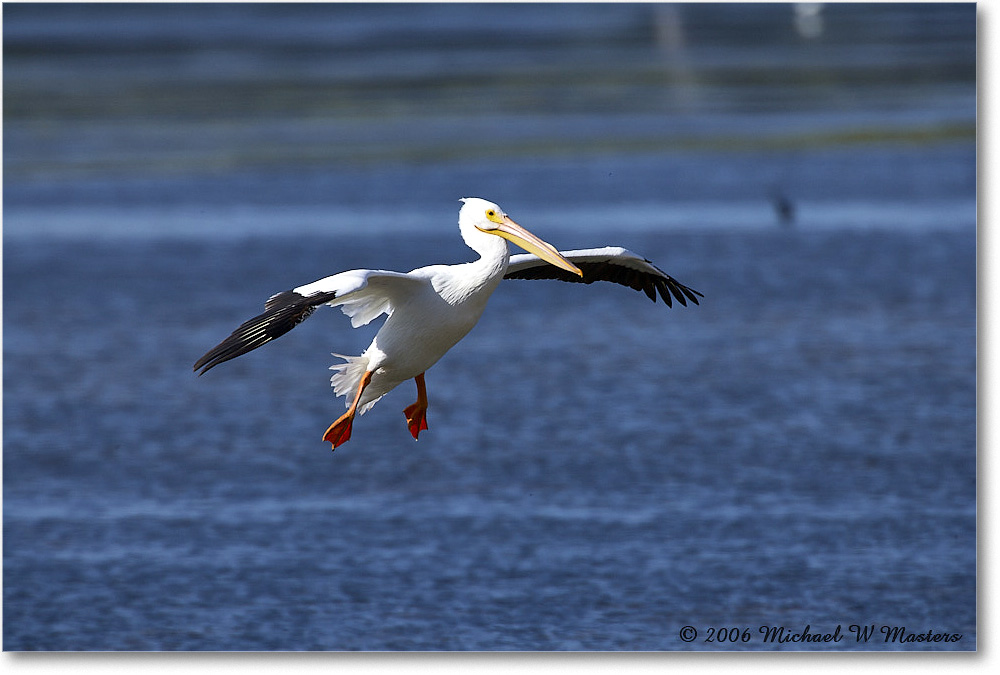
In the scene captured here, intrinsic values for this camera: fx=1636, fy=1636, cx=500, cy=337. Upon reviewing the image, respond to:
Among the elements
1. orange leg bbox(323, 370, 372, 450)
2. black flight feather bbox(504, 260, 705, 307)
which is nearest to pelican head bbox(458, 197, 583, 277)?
orange leg bbox(323, 370, 372, 450)

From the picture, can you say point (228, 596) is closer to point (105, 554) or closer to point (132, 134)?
point (105, 554)

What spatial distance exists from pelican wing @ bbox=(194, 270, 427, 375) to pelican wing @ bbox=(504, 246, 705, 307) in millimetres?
700

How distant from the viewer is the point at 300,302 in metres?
5.36

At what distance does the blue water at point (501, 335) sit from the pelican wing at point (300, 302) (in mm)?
6408

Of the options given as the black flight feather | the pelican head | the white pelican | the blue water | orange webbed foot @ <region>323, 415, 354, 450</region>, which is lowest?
the blue water

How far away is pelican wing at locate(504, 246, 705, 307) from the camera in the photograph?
6.29 m

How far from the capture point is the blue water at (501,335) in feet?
41.9

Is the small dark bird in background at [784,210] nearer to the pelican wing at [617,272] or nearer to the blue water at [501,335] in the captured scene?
the blue water at [501,335]

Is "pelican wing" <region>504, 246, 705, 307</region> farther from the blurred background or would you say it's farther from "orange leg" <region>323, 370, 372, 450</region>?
the blurred background

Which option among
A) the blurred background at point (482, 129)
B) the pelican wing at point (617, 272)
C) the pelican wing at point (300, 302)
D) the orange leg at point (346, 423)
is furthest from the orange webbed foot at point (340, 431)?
the blurred background at point (482, 129)

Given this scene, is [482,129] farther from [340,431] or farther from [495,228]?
[495,228]

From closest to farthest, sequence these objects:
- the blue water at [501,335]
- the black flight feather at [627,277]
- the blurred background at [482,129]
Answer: the black flight feather at [627,277] → the blue water at [501,335] → the blurred background at [482,129]

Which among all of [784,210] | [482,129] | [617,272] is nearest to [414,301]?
[617,272]

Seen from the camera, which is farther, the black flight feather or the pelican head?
the black flight feather
